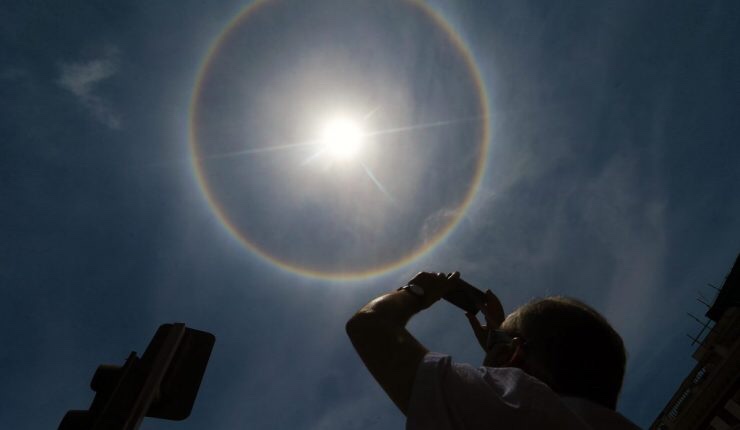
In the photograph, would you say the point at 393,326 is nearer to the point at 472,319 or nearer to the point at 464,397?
the point at 464,397

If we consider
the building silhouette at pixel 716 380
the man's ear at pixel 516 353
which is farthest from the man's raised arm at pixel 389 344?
the building silhouette at pixel 716 380

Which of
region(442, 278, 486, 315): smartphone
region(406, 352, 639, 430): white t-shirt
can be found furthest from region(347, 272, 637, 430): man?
region(442, 278, 486, 315): smartphone

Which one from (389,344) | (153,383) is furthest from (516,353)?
(153,383)

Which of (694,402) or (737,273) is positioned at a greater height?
(737,273)

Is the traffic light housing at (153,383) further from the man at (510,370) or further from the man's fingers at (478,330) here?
the man's fingers at (478,330)

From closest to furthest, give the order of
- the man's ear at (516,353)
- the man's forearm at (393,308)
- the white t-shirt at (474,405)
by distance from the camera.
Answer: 1. the white t-shirt at (474,405)
2. the man's forearm at (393,308)
3. the man's ear at (516,353)

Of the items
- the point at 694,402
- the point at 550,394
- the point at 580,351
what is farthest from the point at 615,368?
the point at 694,402
